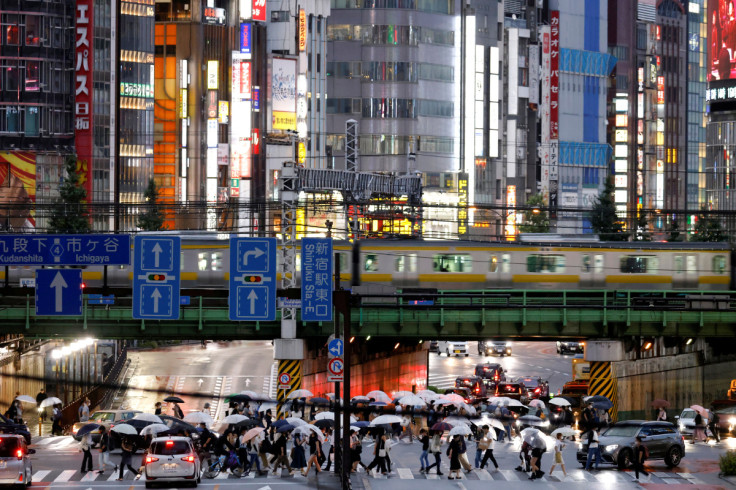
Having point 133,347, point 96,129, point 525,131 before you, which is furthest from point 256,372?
point 525,131

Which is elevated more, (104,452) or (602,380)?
(602,380)

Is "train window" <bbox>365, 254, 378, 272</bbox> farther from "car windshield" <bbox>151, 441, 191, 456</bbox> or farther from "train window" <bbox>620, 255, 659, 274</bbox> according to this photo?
"car windshield" <bbox>151, 441, 191, 456</bbox>

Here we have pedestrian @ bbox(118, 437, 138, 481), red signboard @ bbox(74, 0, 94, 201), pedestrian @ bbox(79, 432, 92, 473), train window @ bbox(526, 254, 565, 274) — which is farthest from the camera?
red signboard @ bbox(74, 0, 94, 201)

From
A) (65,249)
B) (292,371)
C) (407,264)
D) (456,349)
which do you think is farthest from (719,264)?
(65,249)

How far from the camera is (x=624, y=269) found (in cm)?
7525

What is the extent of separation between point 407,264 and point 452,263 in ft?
7.73

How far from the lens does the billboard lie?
4675 inches

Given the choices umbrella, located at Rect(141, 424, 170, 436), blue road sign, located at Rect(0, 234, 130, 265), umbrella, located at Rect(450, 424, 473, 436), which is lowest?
umbrella, located at Rect(141, 424, 170, 436)

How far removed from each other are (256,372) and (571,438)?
32.0 m

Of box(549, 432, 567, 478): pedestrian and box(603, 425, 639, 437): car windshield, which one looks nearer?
box(549, 432, 567, 478): pedestrian

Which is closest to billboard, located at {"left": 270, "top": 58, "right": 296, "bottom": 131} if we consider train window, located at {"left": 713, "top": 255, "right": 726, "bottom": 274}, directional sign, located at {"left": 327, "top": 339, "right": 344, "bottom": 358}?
train window, located at {"left": 713, "top": 255, "right": 726, "bottom": 274}

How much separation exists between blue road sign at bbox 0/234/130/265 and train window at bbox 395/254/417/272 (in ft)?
80.0

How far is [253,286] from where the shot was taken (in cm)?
5022

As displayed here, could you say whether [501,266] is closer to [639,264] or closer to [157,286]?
[639,264]
